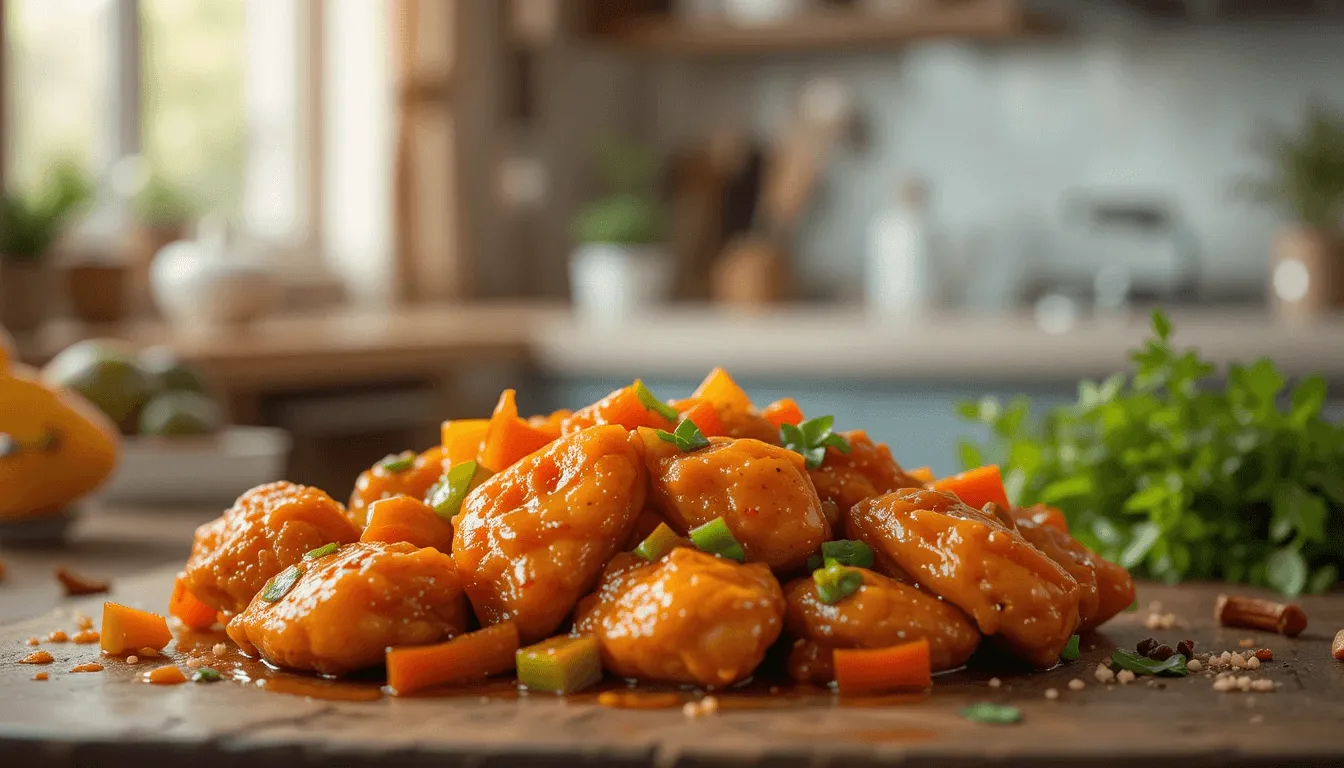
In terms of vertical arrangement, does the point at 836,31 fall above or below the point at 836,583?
above

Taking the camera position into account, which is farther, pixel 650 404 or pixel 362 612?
pixel 650 404

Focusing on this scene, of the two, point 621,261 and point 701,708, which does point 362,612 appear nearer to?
point 701,708

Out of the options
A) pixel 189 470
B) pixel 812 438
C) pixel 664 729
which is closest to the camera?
pixel 664 729

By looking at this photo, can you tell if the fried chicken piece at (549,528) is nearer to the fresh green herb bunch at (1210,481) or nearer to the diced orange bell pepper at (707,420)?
the diced orange bell pepper at (707,420)

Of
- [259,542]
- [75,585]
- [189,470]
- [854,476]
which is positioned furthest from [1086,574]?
[189,470]

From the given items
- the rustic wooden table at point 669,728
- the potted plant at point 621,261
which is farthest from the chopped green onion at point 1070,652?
the potted plant at point 621,261

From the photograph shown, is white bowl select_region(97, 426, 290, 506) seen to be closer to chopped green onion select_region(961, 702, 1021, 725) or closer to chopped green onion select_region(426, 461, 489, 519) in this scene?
chopped green onion select_region(426, 461, 489, 519)
